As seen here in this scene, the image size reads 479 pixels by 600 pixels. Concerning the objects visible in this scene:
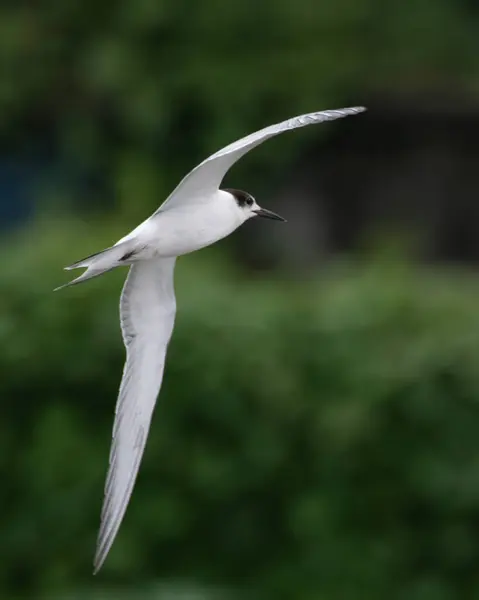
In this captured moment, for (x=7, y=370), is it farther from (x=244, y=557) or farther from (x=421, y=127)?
(x=421, y=127)

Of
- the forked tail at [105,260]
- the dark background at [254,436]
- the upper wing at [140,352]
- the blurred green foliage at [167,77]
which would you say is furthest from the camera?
the blurred green foliage at [167,77]

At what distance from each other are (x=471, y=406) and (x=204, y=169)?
2.95m

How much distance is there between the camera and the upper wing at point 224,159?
14.7 feet

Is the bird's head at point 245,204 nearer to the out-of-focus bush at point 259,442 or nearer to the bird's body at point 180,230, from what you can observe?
the bird's body at point 180,230

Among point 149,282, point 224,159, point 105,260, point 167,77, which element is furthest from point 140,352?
point 167,77

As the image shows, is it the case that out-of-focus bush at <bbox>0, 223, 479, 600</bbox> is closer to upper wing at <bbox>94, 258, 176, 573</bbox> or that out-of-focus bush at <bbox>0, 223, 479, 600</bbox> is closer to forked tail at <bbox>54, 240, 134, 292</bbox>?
upper wing at <bbox>94, 258, 176, 573</bbox>

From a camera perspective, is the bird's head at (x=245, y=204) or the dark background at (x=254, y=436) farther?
the dark background at (x=254, y=436)

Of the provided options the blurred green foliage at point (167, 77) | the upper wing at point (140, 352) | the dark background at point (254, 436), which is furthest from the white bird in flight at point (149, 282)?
the blurred green foliage at point (167, 77)

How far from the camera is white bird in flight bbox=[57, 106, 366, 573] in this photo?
4859 millimetres

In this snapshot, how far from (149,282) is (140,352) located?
0.21m

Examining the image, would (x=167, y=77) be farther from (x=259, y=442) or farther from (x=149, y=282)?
(x=149, y=282)

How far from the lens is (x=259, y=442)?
24.6ft

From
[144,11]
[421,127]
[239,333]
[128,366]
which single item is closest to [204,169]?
[128,366]

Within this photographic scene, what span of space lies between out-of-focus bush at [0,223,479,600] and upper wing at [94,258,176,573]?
6.29 ft
